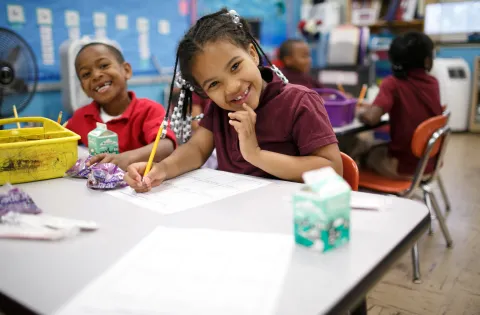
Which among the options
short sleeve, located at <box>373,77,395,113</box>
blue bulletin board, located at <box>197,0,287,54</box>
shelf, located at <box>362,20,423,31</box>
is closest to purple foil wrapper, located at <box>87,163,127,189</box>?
short sleeve, located at <box>373,77,395,113</box>

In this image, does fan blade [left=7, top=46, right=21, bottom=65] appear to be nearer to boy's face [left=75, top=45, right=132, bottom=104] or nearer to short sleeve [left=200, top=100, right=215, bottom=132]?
boy's face [left=75, top=45, right=132, bottom=104]

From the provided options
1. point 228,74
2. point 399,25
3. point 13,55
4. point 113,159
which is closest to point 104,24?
point 13,55

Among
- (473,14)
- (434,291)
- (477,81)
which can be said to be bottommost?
(434,291)

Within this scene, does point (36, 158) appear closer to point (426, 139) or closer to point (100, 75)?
point (100, 75)

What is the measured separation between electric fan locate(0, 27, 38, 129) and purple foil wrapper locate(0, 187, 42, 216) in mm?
1543

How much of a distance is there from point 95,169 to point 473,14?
5.42 m

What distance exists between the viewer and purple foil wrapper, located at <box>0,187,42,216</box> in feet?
2.51

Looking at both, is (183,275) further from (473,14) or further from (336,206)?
(473,14)

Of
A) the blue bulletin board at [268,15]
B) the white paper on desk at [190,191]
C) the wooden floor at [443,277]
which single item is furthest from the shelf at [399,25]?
the white paper on desk at [190,191]

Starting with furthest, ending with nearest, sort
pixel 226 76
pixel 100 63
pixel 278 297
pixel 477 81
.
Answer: pixel 477 81, pixel 100 63, pixel 226 76, pixel 278 297

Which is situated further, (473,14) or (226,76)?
(473,14)

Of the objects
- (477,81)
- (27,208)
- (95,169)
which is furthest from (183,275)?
(477,81)

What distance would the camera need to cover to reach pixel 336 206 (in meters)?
0.58

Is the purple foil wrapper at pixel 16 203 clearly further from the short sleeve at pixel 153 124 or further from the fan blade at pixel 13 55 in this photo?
the fan blade at pixel 13 55
